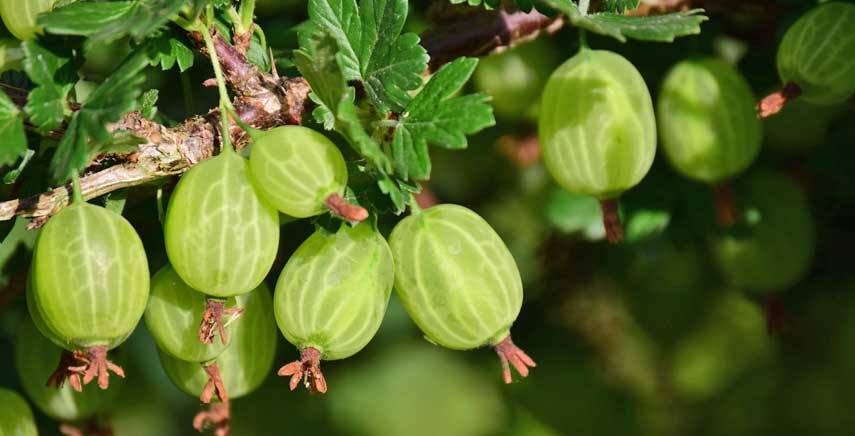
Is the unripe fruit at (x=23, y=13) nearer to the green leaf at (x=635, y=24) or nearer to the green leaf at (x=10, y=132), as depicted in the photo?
the green leaf at (x=10, y=132)

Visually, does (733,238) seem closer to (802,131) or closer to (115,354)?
(802,131)

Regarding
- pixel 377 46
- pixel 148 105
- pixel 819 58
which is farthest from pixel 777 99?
pixel 148 105

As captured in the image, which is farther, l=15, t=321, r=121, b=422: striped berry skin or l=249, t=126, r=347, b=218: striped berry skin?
l=15, t=321, r=121, b=422: striped berry skin

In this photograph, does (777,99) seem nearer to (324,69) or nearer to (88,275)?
(324,69)

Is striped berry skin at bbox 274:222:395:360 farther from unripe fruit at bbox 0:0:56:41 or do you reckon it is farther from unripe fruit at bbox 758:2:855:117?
unripe fruit at bbox 758:2:855:117

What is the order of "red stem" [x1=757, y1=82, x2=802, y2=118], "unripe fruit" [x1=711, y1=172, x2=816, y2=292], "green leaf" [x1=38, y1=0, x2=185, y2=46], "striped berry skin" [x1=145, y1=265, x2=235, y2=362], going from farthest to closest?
"unripe fruit" [x1=711, y1=172, x2=816, y2=292] → "red stem" [x1=757, y1=82, x2=802, y2=118] → "striped berry skin" [x1=145, y1=265, x2=235, y2=362] → "green leaf" [x1=38, y1=0, x2=185, y2=46]

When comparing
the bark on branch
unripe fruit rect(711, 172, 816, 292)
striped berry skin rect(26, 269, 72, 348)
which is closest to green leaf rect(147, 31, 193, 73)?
the bark on branch

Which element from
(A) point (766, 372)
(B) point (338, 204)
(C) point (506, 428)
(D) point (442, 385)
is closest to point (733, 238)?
(A) point (766, 372)
